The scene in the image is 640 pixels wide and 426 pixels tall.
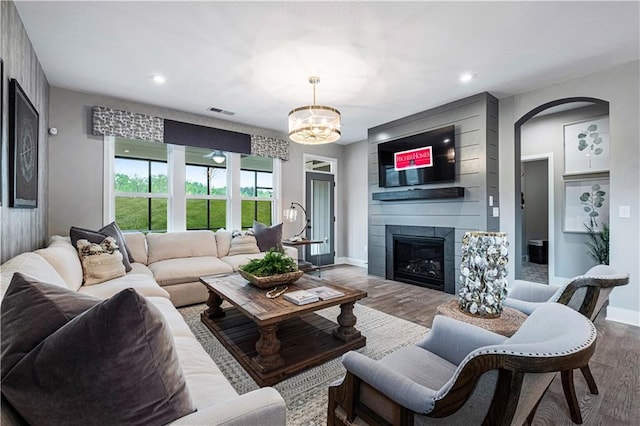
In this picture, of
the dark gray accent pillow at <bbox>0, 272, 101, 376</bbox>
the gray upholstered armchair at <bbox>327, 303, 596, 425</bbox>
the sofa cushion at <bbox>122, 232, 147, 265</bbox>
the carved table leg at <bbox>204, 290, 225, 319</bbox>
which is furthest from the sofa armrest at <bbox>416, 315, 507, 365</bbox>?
the sofa cushion at <bbox>122, 232, 147, 265</bbox>

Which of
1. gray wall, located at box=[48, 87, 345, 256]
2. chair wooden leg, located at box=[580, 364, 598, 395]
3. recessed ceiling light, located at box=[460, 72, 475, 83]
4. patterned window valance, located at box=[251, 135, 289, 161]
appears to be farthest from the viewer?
patterned window valance, located at box=[251, 135, 289, 161]

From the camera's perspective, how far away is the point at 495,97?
3922 mm

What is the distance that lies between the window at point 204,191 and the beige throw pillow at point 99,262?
1816 millimetres

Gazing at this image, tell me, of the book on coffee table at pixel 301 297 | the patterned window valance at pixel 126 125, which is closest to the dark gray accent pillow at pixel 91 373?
the book on coffee table at pixel 301 297

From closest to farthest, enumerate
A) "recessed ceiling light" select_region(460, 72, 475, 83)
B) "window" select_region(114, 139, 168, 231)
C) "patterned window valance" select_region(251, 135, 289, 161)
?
1. "recessed ceiling light" select_region(460, 72, 475, 83)
2. "window" select_region(114, 139, 168, 231)
3. "patterned window valance" select_region(251, 135, 289, 161)

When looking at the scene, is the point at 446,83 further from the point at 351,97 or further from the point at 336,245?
the point at 336,245

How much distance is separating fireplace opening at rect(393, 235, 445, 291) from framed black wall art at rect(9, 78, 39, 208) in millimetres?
4602

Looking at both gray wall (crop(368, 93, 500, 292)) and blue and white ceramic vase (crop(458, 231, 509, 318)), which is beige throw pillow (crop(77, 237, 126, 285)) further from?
gray wall (crop(368, 93, 500, 292))

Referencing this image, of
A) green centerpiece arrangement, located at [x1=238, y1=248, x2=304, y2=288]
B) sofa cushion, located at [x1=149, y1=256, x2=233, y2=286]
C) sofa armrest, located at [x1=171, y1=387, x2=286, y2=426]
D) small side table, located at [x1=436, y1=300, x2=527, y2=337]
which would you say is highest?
green centerpiece arrangement, located at [x1=238, y1=248, x2=304, y2=288]

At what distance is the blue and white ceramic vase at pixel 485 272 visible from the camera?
5.17 feet

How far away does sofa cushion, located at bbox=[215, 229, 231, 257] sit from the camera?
432 cm

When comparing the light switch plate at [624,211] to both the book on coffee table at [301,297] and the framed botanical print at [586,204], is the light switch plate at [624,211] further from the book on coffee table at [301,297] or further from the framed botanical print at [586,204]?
the book on coffee table at [301,297]

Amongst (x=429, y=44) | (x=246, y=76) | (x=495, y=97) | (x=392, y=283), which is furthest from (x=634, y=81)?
(x=246, y=76)

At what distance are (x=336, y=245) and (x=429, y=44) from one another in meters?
4.54
